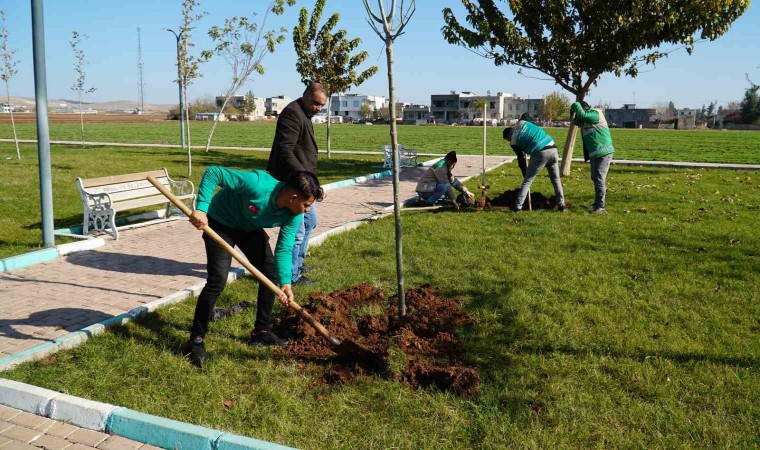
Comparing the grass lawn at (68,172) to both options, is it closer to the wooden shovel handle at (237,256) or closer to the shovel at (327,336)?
the wooden shovel handle at (237,256)

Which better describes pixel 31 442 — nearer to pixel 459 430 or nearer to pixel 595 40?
pixel 459 430

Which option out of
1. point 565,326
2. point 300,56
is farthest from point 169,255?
point 300,56

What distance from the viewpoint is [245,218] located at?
161 inches

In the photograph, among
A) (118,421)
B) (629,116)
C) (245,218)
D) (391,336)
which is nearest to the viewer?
(118,421)

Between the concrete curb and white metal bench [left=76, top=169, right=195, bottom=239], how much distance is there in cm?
456

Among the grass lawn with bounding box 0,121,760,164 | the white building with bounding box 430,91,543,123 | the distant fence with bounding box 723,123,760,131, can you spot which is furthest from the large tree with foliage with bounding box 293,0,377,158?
the white building with bounding box 430,91,543,123

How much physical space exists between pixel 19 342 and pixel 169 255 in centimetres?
287

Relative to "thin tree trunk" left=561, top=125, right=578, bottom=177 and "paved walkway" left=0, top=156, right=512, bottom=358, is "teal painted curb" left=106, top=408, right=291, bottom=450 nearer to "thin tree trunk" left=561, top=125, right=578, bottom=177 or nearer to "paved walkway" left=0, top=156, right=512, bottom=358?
"paved walkway" left=0, top=156, right=512, bottom=358

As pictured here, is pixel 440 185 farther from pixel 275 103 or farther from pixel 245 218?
pixel 275 103

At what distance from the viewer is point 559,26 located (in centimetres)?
1409

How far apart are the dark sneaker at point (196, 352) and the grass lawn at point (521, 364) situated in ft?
0.24

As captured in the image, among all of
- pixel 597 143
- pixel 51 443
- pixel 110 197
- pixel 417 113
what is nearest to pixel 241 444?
pixel 51 443

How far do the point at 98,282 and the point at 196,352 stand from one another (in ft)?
8.13

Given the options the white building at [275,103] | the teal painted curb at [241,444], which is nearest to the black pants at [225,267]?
the teal painted curb at [241,444]
